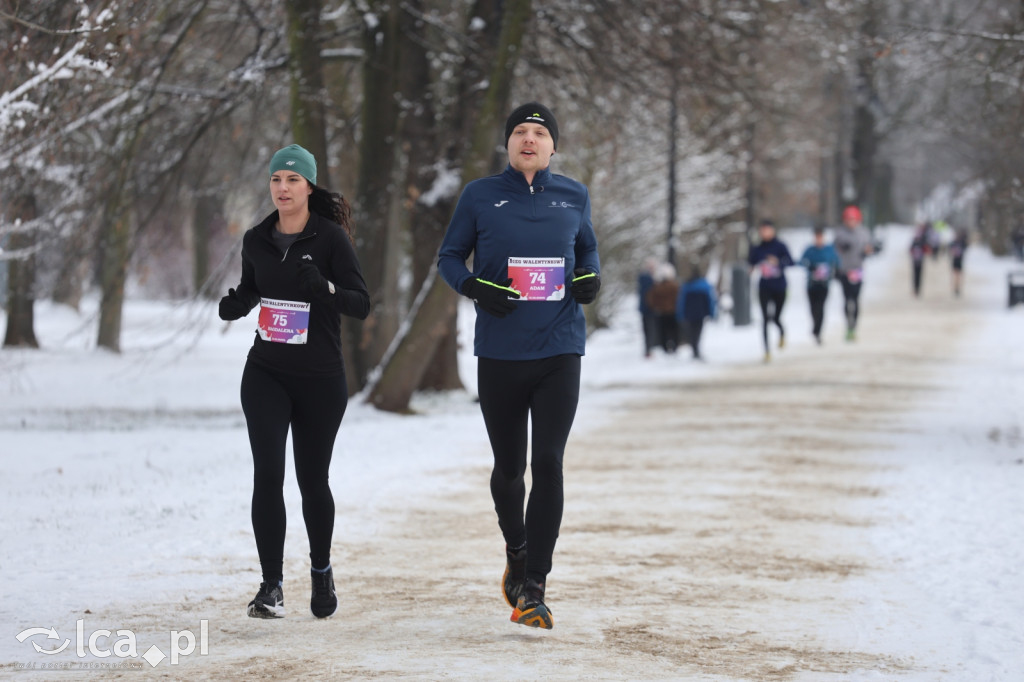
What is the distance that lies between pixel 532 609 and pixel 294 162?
1884 mm

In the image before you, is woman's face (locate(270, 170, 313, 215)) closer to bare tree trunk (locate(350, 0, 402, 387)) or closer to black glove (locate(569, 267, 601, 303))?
black glove (locate(569, 267, 601, 303))

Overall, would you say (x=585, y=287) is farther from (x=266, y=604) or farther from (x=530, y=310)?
(x=266, y=604)

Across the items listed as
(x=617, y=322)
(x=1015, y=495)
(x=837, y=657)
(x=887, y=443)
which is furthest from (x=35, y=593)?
(x=617, y=322)

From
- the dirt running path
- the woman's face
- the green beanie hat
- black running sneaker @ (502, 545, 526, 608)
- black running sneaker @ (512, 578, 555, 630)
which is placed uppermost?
the green beanie hat

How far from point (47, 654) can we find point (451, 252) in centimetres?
206

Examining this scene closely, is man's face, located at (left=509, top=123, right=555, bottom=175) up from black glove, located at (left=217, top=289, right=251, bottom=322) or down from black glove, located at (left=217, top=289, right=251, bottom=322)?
up

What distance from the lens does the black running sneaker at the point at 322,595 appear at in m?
5.77

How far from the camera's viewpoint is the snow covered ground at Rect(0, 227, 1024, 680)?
5.34m

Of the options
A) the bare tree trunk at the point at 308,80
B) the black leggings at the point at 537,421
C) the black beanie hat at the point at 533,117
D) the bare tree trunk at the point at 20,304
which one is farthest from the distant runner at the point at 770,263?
the black leggings at the point at 537,421

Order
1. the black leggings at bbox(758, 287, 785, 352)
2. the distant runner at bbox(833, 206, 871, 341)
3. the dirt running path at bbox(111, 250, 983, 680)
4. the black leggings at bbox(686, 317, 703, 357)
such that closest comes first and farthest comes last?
the dirt running path at bbox(111, 250, 983, 680)
the black leggings at bbox(758, 287, 785, 352)
the distant runner at bbox(833, 206, 871, 341)
the black leggings at bbox(686, 317, 703, 357)

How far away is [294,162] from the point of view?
555 centimetres

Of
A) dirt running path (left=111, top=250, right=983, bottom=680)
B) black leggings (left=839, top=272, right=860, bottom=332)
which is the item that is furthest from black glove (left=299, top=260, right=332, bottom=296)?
black leggings (left=839, top=272, right=860, bottom=332)

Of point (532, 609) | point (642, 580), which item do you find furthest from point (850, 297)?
point (532, 609)

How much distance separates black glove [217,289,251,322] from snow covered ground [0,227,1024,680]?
1170 millimetres
